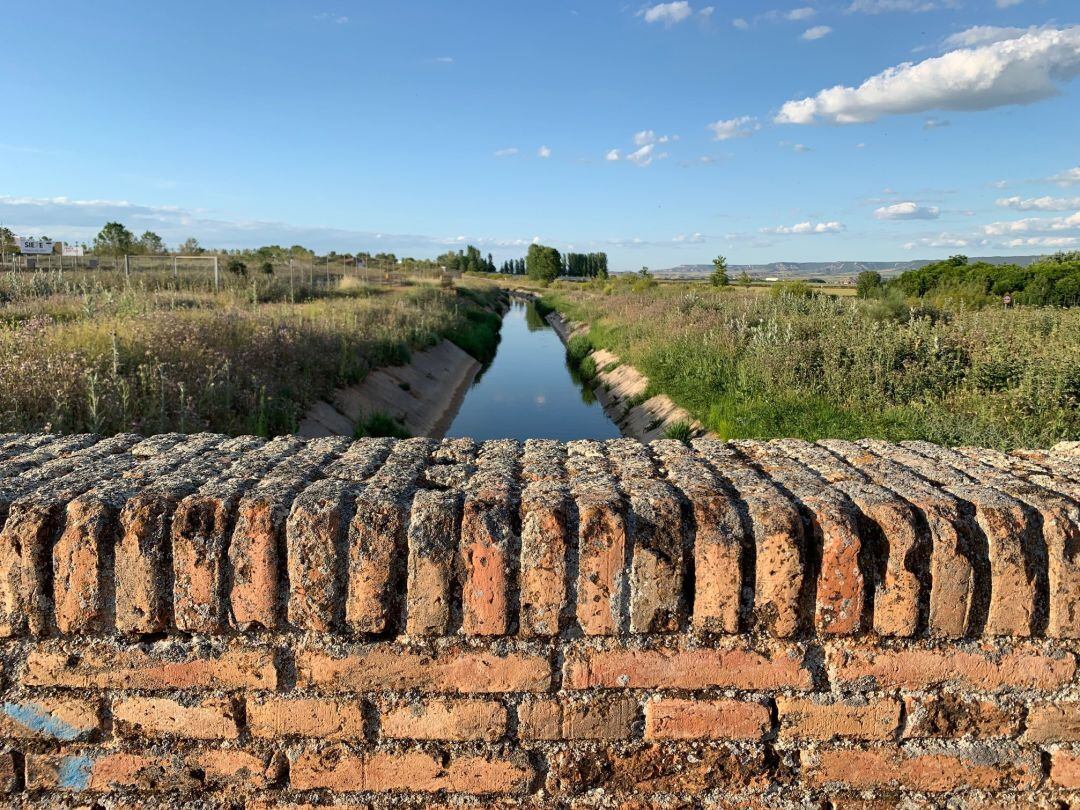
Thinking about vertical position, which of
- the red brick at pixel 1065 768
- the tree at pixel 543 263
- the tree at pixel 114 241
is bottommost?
the red brick at pixel 1065 768

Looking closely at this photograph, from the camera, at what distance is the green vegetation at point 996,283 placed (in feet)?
64.1

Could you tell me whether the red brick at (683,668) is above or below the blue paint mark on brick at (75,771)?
above

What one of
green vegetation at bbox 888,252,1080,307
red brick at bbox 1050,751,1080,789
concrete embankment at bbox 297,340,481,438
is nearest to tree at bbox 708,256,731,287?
green vegetation at bbox 888,252,1080,307

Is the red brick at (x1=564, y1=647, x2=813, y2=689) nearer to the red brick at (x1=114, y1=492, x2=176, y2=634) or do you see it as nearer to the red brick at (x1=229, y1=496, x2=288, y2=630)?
the red brick at (x1=229, y1=496, x2=288, y2=630)

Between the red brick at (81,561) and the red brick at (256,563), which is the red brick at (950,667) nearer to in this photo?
the red brick at (256,563)

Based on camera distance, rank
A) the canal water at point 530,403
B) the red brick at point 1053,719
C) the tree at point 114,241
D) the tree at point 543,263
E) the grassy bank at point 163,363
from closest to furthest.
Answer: the red brick at point 1053,719 → the grassy bank at point 163,363 → the canal water at point 530,403 → the tree at point 114,241 → the tree at point 543,263

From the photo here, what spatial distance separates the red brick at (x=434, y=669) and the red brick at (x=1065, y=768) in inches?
46.3

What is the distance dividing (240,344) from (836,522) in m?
10.2

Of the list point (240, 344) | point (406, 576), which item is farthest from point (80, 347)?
point (406, 576)

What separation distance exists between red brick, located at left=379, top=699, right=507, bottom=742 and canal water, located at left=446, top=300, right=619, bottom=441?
34.6 feet

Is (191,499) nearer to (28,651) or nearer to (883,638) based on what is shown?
(28,651)

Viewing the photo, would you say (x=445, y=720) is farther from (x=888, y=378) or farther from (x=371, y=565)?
(x=888, y=378)

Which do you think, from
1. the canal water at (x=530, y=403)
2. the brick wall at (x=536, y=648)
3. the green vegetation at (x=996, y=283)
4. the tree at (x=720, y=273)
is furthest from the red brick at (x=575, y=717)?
the tree at (x=720, y=273)

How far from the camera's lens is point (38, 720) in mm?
1677
